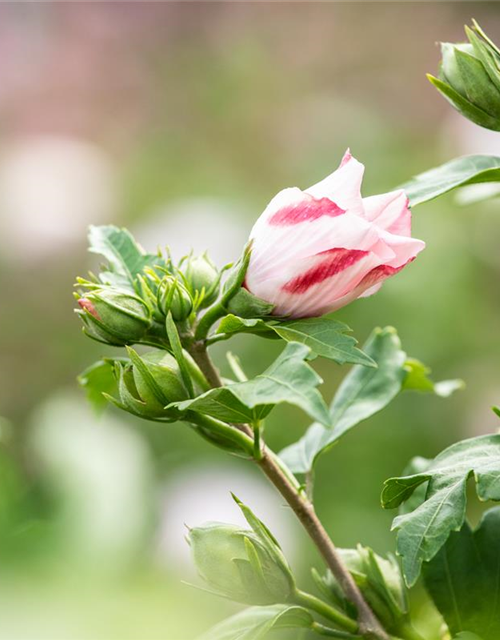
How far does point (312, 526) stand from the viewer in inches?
17.8

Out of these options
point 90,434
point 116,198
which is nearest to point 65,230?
point 116,198

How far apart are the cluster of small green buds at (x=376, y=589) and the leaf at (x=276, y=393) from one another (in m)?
0.11

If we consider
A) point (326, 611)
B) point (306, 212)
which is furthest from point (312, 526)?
Result: point (306, 212)

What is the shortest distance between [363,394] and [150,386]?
0.56 feet

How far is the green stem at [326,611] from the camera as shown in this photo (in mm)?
442

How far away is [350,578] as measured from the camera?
456mm

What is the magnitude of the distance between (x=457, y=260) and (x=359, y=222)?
50.7 inches

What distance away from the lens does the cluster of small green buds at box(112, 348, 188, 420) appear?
42 centimetres

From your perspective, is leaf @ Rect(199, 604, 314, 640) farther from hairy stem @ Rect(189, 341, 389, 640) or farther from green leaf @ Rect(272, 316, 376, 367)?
green leaf @ Rect(272, 316, 376, 367)

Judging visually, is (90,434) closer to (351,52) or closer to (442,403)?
(442,403)

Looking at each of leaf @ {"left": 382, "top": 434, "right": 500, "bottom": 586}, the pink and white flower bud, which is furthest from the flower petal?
leaf @ {"left": 382, "top": 434, "right": 500, "bottom": 586}

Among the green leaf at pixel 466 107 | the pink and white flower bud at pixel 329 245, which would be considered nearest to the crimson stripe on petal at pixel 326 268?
the pink and white flower bud at pixel 329 245

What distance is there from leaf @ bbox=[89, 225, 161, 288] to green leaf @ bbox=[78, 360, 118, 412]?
5 cm

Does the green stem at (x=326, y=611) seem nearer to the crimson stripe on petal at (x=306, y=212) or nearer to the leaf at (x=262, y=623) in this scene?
the leaf at (x=262, y=623)
